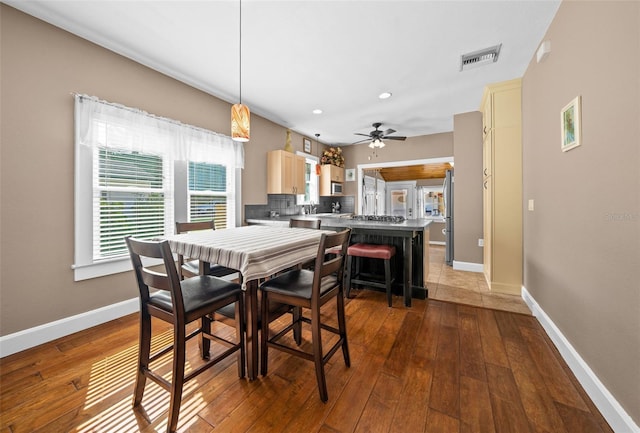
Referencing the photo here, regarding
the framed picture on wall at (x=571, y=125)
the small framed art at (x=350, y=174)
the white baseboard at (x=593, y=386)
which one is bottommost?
the white baseboard at (x=593, y=386)

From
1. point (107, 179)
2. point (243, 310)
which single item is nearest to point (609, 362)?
point (243, 310)

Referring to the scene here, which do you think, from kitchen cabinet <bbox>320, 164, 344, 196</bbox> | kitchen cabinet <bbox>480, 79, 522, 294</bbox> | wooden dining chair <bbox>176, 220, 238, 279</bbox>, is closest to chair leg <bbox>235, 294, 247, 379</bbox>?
wooden dining chair <bbox>176, 220, 238, 279</bbox>

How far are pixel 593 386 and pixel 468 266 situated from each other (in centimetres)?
291

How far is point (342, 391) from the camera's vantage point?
1.53 metres

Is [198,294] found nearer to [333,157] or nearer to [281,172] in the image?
[281,172]

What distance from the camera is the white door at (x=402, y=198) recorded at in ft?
25.3

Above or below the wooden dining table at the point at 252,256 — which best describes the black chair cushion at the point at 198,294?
below

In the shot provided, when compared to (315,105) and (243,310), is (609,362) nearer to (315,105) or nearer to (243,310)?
(243,310)

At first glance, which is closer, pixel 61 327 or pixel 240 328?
pixel 240 328

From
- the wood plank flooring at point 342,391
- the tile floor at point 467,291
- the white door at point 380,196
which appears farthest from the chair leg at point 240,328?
the white door at point 380,196

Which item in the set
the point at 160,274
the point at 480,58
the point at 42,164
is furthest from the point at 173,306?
the point at 480,58

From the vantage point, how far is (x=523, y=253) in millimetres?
3016

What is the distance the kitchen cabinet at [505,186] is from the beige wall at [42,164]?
14.1 feet

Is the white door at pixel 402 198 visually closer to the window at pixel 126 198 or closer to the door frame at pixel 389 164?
the door frame at pixel 389 164
